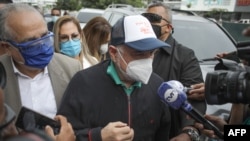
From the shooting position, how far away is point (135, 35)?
2100 millimetres

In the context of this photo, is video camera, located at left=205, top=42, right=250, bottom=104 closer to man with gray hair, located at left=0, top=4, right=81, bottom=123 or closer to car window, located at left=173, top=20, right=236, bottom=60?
man with gray hair, located at left=0, top=4, right=81, bottom=123

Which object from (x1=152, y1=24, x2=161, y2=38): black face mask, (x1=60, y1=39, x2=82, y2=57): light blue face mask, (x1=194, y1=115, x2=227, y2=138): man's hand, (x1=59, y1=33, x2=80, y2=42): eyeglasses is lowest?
(x1=194, y1=115, x2=227, y2=138): man's hand

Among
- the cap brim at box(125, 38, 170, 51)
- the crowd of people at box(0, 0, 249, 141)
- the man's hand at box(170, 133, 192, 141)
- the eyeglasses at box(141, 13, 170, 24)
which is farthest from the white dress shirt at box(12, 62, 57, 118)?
the eyeglasses at box(141, 13, 170, 24)

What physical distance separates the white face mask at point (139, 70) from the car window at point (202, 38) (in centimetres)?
277

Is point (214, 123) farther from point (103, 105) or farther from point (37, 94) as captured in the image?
point (37, 94)

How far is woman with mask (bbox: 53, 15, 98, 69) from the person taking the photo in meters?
3.75

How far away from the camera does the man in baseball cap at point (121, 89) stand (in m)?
2.09

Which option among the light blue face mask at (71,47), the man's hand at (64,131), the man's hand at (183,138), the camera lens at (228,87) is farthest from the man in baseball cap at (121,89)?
the light blue face mask at (71,47)

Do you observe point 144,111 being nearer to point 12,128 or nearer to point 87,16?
point 12,128

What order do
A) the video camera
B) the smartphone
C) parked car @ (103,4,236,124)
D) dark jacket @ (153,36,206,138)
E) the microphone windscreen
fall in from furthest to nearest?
parked car @ (103,4,236,124) → dark jacket @ (153,36,206,138) → the microphone windscreen → the video camera → the smartphone

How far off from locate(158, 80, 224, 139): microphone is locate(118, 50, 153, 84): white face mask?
0.39 feet

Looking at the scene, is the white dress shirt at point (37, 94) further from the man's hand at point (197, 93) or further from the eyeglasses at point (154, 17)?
the eyeglasses at point (154, 17)

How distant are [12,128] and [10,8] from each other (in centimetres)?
142

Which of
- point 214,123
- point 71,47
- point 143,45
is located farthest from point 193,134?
point 71,47
